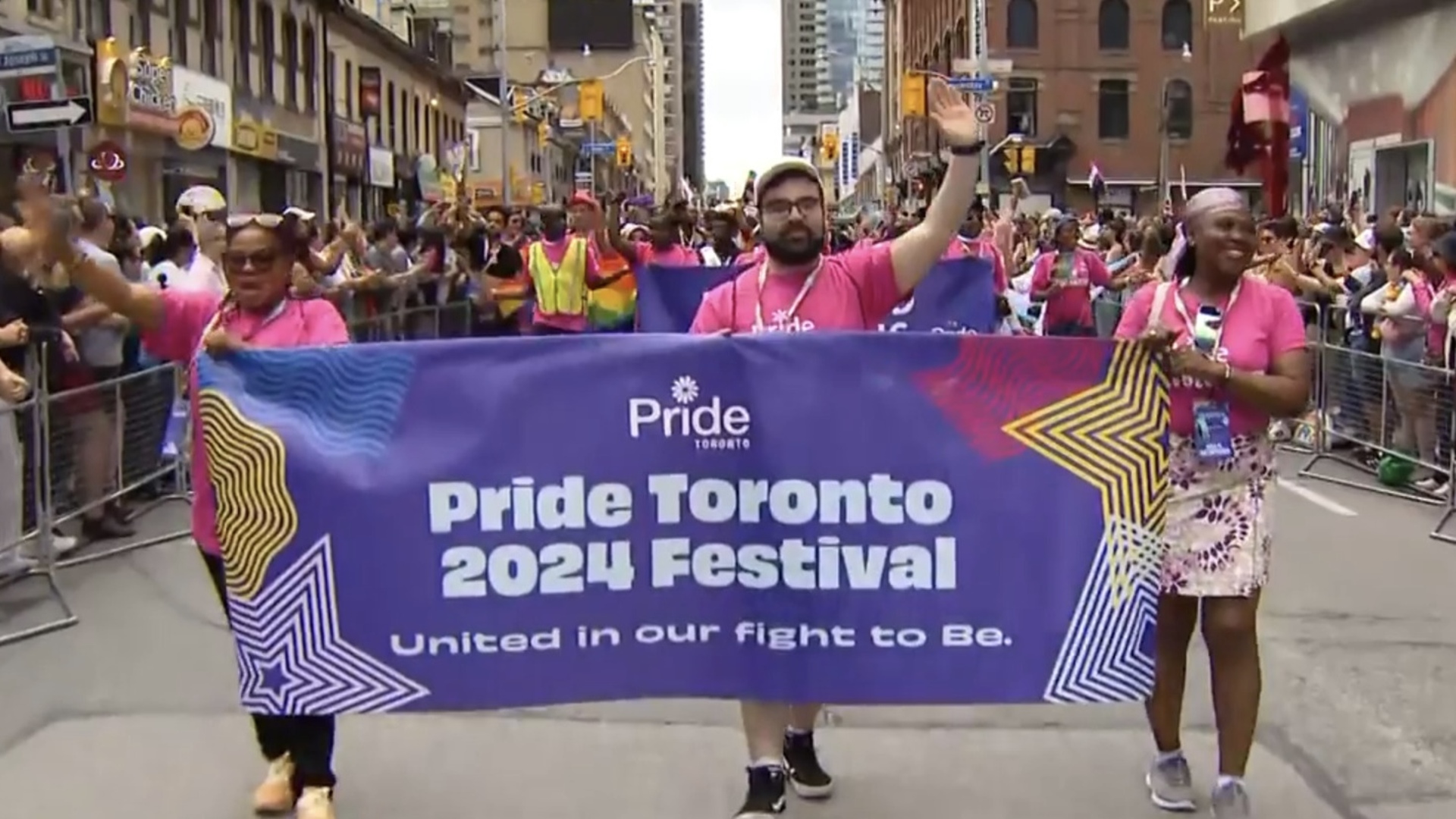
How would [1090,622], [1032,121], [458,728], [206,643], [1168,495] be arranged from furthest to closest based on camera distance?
[1032,121] → [206,643] → [458,728] → [1168,495] → [1090,622]

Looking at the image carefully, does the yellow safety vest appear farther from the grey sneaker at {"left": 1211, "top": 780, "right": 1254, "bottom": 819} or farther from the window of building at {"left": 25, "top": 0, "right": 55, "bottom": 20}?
the window of building at {"left": 25, "top": 0, "right": 55, "bottom": 20}

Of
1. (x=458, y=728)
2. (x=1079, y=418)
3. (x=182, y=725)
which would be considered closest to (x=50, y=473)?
(x=182, y=725)

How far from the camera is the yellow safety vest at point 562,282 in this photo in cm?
1373

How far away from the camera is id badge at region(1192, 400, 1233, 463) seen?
509 centimetres

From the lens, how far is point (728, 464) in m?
4.93

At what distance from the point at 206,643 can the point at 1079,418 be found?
4.65 metres

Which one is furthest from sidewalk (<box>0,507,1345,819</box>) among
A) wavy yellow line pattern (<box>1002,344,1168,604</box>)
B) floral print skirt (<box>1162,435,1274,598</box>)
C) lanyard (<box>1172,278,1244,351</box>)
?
lanyard (<box>1172,278,1244,351</box>)

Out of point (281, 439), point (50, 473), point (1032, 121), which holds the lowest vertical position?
point (50, 473)

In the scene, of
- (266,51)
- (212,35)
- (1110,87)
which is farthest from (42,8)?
(1110,87)

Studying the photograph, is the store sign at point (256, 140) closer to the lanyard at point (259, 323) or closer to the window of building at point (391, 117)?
the window of building at point (391, 117)

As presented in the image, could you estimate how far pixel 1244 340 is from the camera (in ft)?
17.1

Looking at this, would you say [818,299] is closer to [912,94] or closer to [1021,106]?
[912,94]

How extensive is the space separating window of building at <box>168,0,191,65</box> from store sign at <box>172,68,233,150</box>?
366 mm

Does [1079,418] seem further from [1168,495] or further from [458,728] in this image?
[458,728]
